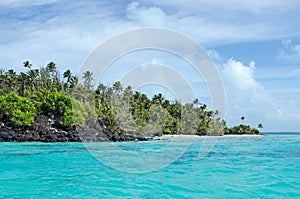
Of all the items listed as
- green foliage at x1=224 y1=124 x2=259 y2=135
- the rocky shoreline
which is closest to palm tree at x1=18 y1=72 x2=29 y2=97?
the rocky shoreline

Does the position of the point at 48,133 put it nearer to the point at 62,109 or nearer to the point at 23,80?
the point at 62,109

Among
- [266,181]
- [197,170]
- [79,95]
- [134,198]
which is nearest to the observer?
[134,198]

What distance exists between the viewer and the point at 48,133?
48.3 m

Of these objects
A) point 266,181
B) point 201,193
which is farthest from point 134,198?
point 266,181

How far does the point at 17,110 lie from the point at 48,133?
16.3 feet

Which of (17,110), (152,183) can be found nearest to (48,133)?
(17,110)

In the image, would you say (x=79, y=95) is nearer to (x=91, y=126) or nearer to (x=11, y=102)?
(x=91, y=126)

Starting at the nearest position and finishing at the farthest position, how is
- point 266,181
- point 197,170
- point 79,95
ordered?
point 266,181
point 197,170
point 79,95

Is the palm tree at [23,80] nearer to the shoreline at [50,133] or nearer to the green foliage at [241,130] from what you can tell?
the shoreline at [50,133]

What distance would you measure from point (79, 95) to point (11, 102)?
10268mm

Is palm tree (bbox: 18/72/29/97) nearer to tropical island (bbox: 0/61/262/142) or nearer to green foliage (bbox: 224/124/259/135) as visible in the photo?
tropical island (bbox: 0/61/262/142)

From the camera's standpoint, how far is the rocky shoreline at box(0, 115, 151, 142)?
47.2 m

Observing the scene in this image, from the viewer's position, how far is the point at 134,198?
39.1 ft

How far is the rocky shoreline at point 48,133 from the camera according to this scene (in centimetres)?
4716
